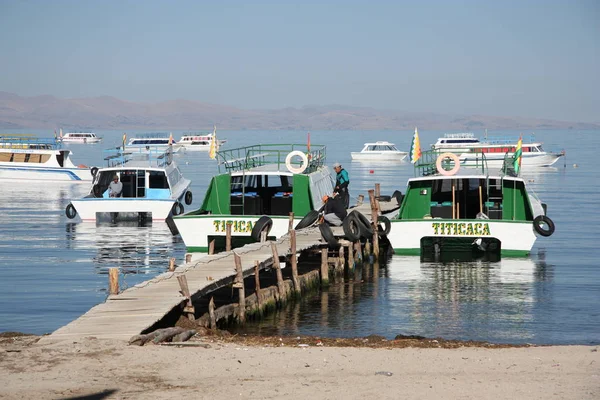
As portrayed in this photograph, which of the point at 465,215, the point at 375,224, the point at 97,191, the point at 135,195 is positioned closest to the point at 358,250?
the point at 375,224

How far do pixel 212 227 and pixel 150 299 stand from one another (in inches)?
532

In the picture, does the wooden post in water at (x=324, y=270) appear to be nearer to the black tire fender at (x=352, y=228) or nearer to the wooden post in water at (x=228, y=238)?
the black tire fender at (x=352, y=228)

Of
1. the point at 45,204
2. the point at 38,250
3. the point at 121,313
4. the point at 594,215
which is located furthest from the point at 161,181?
the point at 121,313

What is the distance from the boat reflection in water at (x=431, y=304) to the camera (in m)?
22.6

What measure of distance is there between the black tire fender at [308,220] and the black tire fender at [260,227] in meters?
1.06

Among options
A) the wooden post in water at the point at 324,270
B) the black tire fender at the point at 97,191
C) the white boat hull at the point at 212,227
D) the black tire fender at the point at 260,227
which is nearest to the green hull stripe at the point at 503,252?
the white boat hull at the point at 212,227

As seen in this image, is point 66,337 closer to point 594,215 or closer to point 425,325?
point 425,325

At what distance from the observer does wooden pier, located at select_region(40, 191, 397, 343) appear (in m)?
17.0

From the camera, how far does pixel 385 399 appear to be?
45.2 ft

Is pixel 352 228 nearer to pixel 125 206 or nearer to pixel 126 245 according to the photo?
pixel 126 245

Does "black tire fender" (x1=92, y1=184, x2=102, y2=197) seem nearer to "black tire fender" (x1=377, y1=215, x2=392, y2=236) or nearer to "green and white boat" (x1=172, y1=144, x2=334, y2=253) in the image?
"green and white boat" (x1=172, y1=144, x2=334, y2=253)

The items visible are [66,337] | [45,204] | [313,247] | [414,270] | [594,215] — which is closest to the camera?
[66,337]

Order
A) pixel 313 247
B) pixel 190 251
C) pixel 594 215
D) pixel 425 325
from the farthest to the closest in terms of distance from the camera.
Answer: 1. pixel 594 215
2. pixel 190 251
3. pixel 313 247
4. pixel 425 325

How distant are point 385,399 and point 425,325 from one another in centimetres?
974
